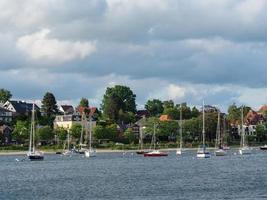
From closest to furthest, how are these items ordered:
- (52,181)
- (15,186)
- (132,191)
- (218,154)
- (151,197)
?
(151,197) → (132,191) → (15,186) → (52,181) → (218,154)

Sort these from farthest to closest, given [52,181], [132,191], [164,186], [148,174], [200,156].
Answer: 1. [200,156]
2. [148,174]
3. [52,181]
4. [164,186]
5. [132,191]

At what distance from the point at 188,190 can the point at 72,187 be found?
14.2m

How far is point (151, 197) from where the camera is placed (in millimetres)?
73812

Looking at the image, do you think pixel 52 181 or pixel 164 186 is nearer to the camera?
pixel 164 186

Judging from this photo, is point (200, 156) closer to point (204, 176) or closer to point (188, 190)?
point (204, 176)

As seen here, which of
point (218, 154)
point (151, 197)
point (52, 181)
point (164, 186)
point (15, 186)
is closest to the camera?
point (151, 197)

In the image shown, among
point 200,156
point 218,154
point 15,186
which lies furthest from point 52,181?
point 218,154

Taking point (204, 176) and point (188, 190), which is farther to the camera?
point (204, 176)

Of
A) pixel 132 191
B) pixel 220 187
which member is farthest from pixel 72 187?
pixel 220 187

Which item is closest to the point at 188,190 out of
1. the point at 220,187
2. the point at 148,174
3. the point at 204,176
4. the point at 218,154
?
the point at 220,187

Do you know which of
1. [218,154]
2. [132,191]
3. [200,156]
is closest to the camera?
[132,191]

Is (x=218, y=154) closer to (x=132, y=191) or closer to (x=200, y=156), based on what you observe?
(x=200, y=156)

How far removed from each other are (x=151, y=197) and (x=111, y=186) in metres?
15.4

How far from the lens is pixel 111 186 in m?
88.6
